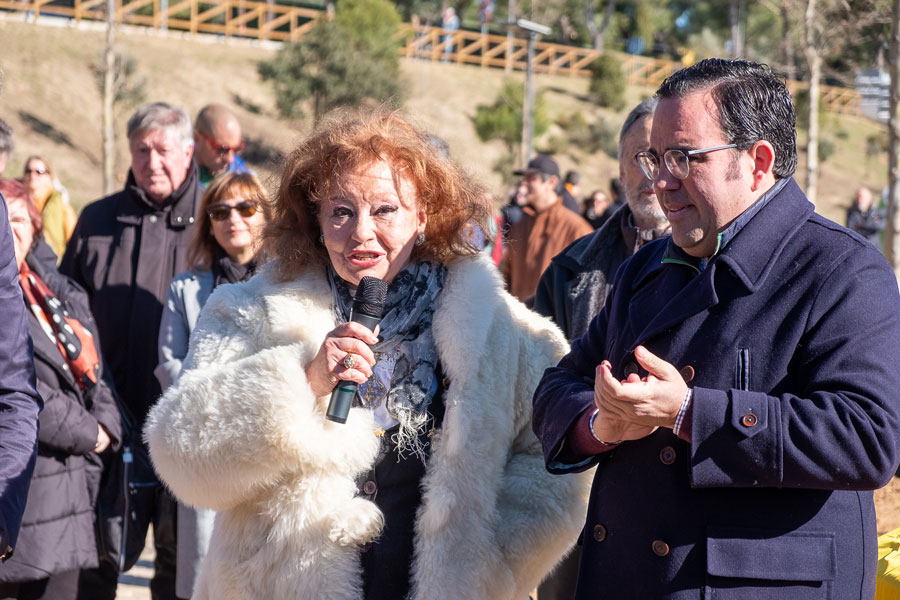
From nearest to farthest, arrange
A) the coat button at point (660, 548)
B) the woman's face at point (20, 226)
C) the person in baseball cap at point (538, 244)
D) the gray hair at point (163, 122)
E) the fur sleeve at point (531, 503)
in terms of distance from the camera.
A: the coat button at point (660, 548) < the fur sleeve at point (531, 503) < the woman's face at point (20, 226) < the gray hair at point (163, 122) < the person in baseball cap at point (538, 244)

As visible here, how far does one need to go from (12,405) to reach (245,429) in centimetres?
55

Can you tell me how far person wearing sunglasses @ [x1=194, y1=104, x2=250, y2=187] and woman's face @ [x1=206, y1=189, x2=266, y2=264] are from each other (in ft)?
4.71

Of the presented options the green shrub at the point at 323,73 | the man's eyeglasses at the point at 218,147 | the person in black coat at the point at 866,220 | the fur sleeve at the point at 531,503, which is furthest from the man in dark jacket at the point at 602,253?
the green shrub at the point at 323,73

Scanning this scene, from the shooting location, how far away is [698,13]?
5706cm

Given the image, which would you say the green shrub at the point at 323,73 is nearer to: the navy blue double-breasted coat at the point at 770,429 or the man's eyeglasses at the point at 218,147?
the man's eyeglasses at the point at 218,147

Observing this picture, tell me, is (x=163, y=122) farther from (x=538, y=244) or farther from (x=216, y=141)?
(x=538, y=244)

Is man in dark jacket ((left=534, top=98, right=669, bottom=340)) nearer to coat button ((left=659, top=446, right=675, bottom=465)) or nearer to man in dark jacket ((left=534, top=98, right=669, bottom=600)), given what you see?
man in dark jacket ((left=534, top=98, right=669, bottom=600))

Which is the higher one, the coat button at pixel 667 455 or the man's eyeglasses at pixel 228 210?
the man's eyeglasses at pixel 228 210

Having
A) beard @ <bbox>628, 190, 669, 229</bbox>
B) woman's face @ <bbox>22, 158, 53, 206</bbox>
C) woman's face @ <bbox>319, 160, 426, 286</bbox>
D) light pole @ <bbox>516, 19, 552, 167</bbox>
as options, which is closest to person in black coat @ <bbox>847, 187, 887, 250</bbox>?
light pole @ <bbox>516, 19, 552, 167</bbox>

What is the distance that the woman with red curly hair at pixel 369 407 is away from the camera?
2514mm

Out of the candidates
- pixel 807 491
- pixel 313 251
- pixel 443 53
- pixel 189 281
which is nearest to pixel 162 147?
pixel 189 281

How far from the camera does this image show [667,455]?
2.12 metres

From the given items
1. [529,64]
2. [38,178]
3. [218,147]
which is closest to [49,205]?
[38,178]

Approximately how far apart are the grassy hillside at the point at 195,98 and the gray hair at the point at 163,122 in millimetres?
18556
